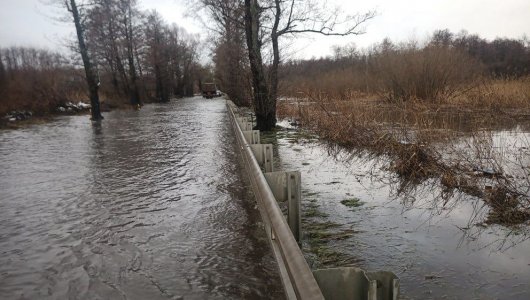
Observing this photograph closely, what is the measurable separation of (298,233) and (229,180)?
3.62 metres

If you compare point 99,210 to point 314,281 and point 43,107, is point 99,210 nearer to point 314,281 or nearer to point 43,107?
point 314,281

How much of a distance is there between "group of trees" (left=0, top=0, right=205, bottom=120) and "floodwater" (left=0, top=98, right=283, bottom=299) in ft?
53.1

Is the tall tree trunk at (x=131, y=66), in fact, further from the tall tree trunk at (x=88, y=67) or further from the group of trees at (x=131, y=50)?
the tall tree trunk at (x=88, y=67)

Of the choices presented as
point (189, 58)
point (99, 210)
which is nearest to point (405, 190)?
point (99, 210)

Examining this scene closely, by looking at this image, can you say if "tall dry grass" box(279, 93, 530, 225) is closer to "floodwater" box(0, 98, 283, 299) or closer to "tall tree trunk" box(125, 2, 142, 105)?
"floodwater" box(0, 98, 283, 299)

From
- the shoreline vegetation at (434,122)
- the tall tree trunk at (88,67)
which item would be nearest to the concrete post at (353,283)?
the shoreline vegetation at (434,122)

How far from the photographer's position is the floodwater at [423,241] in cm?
335

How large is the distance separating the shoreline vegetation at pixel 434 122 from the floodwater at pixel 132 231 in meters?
3.08

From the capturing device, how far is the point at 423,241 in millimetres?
4227

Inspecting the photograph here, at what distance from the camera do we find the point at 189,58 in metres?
73.8

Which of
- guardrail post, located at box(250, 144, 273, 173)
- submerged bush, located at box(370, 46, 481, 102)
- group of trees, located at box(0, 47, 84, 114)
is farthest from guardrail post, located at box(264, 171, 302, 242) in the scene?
group of trees, located at box(0, 47, 84, 114)

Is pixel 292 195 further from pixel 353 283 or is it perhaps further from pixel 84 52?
pixel 84 52

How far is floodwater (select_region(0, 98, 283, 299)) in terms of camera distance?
346cm

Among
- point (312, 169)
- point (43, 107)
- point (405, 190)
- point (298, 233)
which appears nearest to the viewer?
point (298, 233)
